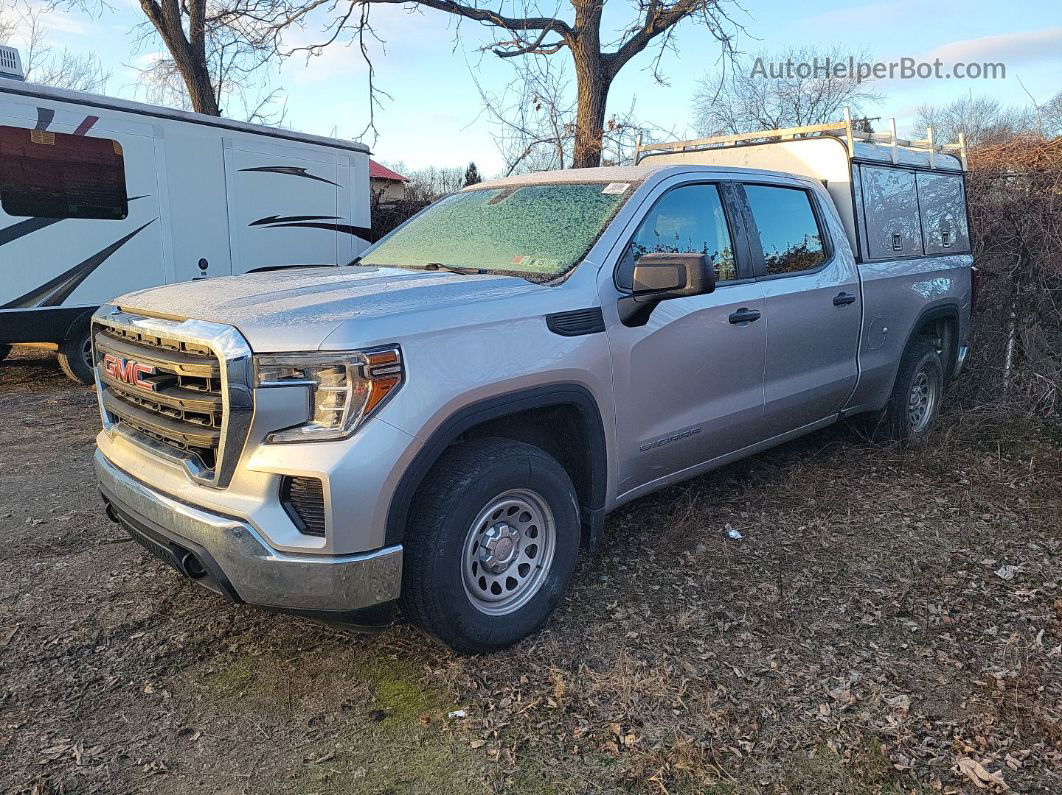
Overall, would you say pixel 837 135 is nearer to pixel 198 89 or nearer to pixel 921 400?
pixel 921 400

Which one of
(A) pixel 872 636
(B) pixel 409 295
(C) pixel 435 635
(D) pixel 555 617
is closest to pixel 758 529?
(A) pixel 872 636

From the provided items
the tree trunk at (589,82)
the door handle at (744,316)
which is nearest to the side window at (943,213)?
the door handle at (744,316)

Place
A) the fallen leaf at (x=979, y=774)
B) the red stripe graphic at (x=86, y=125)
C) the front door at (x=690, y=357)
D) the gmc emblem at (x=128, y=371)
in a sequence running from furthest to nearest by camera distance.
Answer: the red stripe graphic at (x=86, y=125) < the front door at (x=690, y=357) < the gmc emblem at (x=128, y=371) < the fallen leaf at (x=979, y=774)

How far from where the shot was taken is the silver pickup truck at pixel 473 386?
8.27 feet

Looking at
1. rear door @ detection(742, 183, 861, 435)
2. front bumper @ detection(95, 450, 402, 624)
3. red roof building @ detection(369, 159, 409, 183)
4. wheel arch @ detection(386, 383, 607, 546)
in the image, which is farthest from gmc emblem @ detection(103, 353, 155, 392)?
red roof building @ detection(369, 159, 409, 183)

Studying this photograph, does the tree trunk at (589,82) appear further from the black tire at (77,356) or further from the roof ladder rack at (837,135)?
the black tire at (77,356)

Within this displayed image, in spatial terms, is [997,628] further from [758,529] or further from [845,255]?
[845,255]

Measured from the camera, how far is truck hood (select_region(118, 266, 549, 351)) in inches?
100

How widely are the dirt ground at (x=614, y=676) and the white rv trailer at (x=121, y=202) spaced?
426cm

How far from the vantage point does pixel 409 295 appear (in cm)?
288

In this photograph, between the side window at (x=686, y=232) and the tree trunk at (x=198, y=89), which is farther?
the tree trunk at (x=198, y=89)

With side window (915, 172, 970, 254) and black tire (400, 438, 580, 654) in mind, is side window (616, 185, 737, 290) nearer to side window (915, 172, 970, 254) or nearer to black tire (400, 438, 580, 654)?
black tire (400, 438, 580, 654)

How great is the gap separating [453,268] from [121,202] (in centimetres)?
637

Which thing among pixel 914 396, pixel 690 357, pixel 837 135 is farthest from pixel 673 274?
pixel 914 396
